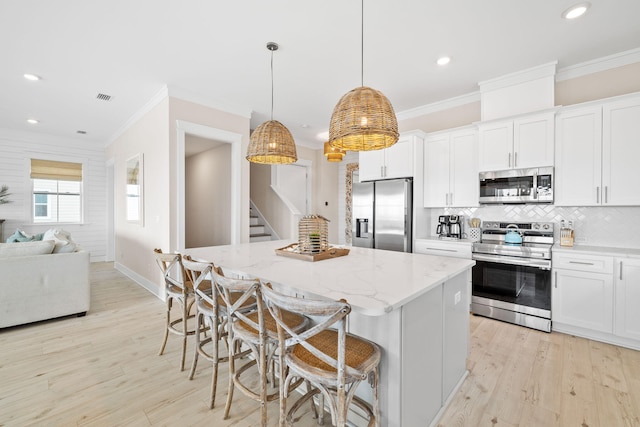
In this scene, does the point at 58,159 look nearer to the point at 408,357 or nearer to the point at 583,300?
the point at 408,357

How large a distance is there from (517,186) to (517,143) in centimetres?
50

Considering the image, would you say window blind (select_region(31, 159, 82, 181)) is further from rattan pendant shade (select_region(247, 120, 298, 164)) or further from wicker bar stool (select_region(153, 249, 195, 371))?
rattan pendant shade (select_region(247, 120, 298, 164))

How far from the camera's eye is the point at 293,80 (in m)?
3.59

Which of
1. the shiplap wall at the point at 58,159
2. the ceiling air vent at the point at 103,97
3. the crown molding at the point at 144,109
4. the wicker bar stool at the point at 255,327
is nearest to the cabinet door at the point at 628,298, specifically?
the wicker bar stool at the point at 255,327

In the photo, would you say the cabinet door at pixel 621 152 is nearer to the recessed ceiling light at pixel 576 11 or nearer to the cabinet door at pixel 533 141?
the cabinet door at pixel 533 141

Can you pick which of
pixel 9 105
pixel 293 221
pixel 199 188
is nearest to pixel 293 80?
pixel 293 221

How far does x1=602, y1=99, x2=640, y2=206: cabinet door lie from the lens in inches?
107

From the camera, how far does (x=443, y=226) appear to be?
4.11 m

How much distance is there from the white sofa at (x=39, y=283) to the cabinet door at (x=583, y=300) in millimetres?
5207


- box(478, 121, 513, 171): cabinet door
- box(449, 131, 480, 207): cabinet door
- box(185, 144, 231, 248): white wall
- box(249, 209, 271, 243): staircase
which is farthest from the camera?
box(249, 209, 271, 243): staircase

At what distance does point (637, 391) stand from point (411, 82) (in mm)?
3479

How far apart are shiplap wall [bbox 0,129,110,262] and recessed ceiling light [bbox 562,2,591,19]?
838 cm

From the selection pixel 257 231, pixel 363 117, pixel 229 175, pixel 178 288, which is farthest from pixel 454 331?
pixel 257 231

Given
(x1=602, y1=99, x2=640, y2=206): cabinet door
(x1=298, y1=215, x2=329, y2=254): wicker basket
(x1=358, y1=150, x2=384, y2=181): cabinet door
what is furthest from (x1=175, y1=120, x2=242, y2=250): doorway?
(x1=602, y1=99, x2=640, y2=206): cabinet door
